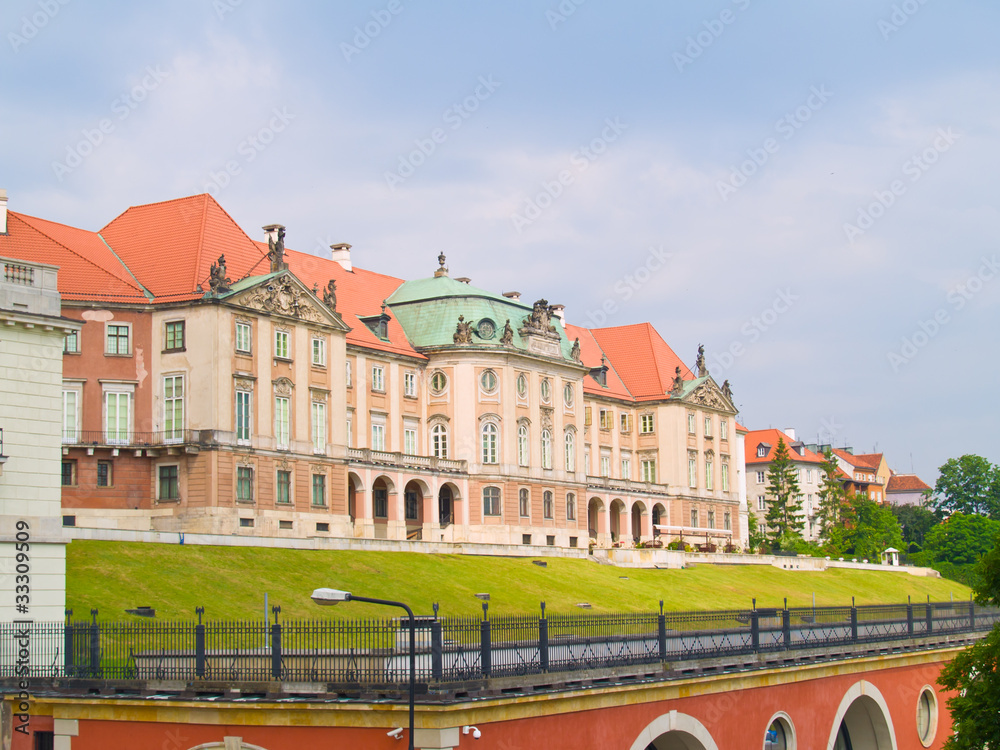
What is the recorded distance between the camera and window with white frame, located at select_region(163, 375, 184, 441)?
220 feet

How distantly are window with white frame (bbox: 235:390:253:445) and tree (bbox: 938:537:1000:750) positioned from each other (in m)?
41.7

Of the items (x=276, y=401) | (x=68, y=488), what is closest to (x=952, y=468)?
(x=276, y=401)

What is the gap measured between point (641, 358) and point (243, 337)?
2090 inches

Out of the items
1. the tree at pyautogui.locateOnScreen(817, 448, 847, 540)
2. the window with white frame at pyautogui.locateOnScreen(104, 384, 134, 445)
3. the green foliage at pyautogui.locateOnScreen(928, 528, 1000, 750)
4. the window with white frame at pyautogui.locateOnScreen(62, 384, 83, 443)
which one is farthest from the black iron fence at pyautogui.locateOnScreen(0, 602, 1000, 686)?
the tree at pyautogui.locateOnScreen(817, 448, 847, 540)

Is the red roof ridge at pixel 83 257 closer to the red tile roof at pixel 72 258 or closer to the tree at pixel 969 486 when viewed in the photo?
the red tile roof at pixel 72 258

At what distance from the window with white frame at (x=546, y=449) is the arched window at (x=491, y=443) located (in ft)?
15.6

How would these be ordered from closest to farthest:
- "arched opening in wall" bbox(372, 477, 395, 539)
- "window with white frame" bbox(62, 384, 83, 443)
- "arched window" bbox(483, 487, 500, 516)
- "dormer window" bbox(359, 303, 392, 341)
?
"window with white frame" bbox(62, 384, 83, 443), "arched opening in wall" bbox(372, 477, 395, 539), "dormer window" bbox(359, 303, 392, 341), "arched window" bbox(483, 487, 500, 516)

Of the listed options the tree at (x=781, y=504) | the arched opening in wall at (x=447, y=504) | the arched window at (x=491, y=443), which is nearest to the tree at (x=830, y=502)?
the tree at (x=781, y=504)

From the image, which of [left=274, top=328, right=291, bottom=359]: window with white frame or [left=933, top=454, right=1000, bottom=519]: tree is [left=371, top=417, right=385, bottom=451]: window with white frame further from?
[left=933, top=454, right=1000, bottom=519]: tree

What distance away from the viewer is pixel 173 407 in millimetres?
67188

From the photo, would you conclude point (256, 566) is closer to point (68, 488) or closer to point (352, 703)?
point (68, 488)

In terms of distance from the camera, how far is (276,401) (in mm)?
70750

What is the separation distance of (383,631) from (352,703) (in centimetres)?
167

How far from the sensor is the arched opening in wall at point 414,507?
83.9 m
